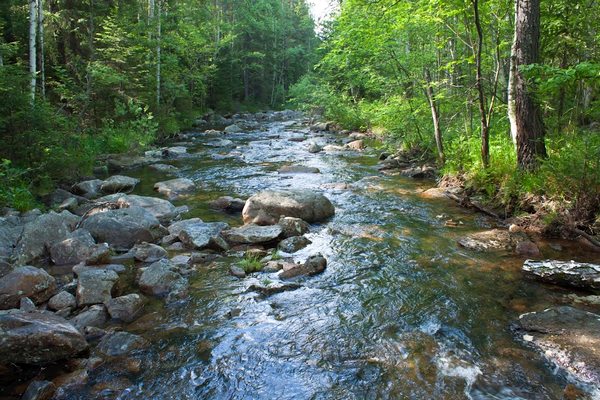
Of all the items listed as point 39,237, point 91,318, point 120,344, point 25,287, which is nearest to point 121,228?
point 39,237

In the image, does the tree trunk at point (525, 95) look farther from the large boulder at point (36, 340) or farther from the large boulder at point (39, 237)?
the large boulder at point (39, 237)

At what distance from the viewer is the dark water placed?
13.3ft

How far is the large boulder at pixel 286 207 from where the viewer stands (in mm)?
9289

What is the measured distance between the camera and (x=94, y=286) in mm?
5652

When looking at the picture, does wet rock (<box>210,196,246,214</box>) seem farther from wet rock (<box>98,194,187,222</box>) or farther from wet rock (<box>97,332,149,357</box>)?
wet rock (<box>97,332,149,357</box>)

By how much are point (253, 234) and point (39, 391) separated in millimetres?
4657

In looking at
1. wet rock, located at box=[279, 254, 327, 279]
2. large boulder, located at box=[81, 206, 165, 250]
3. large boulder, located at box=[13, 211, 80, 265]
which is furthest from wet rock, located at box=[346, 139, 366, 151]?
large boulder, located at box=[13, 211, 80, 265]

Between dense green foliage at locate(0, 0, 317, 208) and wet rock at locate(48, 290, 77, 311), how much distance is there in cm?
448

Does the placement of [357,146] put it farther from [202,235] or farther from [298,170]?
[202,235]

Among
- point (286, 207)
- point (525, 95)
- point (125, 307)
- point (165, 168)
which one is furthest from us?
point (165, 168)

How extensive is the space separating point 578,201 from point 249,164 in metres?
11.4

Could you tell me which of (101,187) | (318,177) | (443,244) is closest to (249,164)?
(318,177)

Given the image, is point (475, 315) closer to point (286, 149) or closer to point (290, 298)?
point (290, 298)

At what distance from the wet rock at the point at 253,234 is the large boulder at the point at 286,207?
0.72 metres
